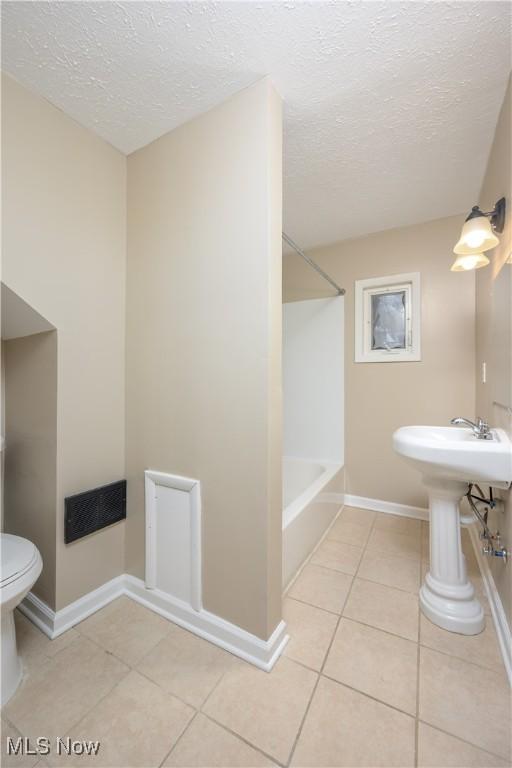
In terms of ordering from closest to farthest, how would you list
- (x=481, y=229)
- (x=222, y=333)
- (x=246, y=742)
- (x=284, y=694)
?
(x=246, y=742), (x=284, y=694), (x=222, y=333), (x=481, y=229)

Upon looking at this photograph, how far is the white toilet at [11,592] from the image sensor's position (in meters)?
1.03

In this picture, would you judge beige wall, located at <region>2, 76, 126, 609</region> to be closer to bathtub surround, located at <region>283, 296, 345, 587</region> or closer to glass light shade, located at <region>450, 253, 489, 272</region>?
bathtub surround, located at <region>283, 296, 345, 587</region>

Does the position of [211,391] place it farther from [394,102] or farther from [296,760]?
[394,102]

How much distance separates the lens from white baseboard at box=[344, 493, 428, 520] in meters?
2.37

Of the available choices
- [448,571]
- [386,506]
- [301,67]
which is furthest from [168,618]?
[301,67]

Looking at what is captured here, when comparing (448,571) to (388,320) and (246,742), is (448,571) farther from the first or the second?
(388,320)

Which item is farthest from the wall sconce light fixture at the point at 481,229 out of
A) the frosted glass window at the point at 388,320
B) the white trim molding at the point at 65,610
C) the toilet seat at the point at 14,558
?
the white trim molding at the point at 65,610

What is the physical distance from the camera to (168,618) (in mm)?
1407

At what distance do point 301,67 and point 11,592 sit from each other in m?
2.13

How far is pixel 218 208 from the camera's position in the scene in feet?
4.16

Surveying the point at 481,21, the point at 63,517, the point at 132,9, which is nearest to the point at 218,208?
the point at 132,9

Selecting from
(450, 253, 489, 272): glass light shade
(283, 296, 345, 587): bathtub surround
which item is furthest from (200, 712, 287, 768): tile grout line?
(450, 253, 489, 272): glass light shade

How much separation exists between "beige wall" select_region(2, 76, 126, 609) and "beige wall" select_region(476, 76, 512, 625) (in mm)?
1750

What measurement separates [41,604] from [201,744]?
93 cm
